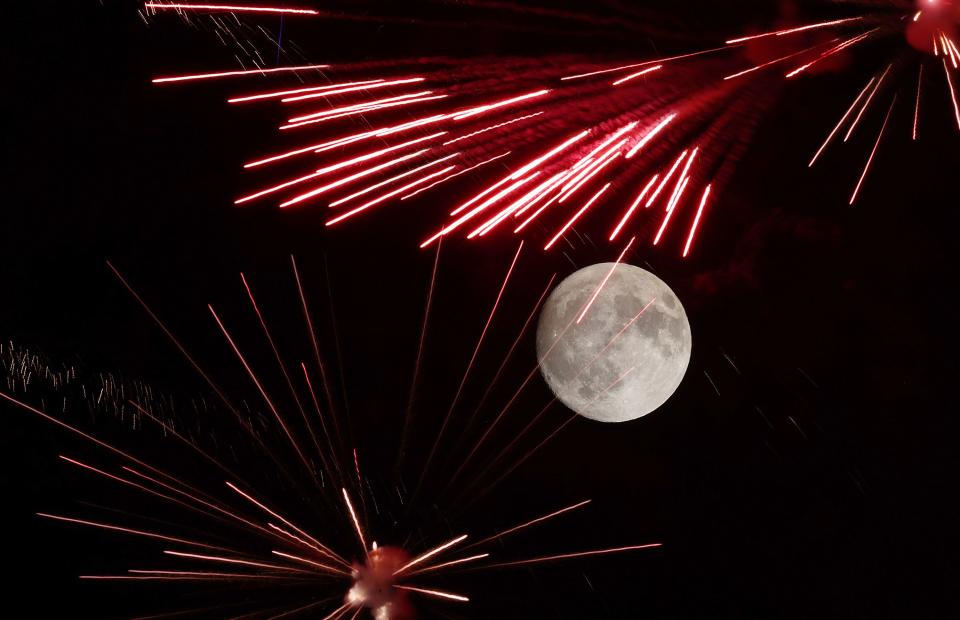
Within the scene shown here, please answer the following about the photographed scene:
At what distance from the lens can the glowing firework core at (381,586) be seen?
25.7 feet

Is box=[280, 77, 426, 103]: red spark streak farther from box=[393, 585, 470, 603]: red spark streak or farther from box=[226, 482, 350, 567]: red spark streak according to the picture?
box=[393, 585, 470, 603]: red spark streak

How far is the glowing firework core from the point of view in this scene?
25.7 ft

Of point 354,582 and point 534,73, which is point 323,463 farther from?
point 534,73

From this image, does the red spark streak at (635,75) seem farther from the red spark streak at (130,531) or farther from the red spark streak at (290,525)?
the red spark streak at (130,531)

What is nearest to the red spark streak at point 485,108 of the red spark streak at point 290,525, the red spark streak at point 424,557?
the red spark streak at point 290,525

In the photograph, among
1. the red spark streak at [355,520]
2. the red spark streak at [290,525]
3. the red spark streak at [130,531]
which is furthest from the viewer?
the red spark streak at [130,531]

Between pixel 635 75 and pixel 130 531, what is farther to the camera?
pixel 130 531

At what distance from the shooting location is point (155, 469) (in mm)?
7652

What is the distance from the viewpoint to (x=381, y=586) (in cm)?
788

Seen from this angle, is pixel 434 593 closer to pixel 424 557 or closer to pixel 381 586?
pixel 424 557

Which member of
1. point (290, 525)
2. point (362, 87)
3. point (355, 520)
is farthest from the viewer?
point (290, 525)

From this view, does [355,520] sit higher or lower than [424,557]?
higher

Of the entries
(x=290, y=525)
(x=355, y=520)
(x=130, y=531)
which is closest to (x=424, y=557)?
(x=355, y=520)

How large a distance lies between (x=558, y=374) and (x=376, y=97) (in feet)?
11.2
